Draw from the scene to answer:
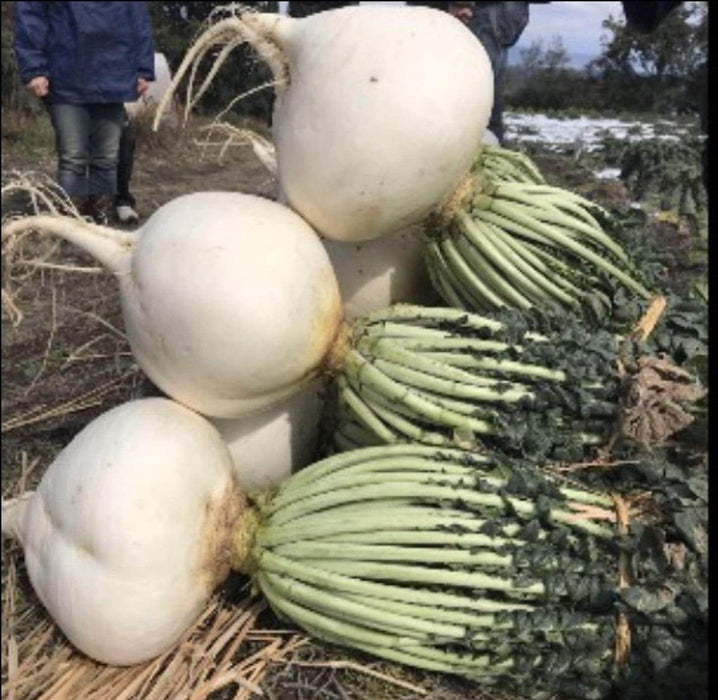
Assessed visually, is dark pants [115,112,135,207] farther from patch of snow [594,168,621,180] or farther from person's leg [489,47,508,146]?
patch of snow [594,168,621,180]

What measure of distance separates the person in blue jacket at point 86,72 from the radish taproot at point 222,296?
400cm

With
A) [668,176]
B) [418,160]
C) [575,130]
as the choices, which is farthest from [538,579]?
[575,130]

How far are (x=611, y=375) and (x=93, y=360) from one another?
8.20 feet

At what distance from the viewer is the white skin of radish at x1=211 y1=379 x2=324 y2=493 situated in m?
2.73

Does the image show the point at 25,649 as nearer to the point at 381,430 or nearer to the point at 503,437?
the point at 381,430

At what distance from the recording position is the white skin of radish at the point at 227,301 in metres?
2.38

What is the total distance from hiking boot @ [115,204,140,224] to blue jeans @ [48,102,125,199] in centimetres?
27

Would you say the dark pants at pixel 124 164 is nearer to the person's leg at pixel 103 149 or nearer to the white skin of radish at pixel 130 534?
the person's leg at pixel 103 149

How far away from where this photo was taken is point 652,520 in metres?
2.27

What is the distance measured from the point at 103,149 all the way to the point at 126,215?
602mm

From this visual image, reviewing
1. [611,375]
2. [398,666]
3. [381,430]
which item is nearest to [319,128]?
[381,430]

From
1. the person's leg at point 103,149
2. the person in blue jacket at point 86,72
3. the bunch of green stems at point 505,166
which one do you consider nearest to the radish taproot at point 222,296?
the bunch of green stems at point 505,166

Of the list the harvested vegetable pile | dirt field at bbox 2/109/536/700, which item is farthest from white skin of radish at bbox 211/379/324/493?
dirt field at bbox 2/109/536/700

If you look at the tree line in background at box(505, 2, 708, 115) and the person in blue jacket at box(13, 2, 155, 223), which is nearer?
the person in blue jacket at box(13, 2, 155, 223)
